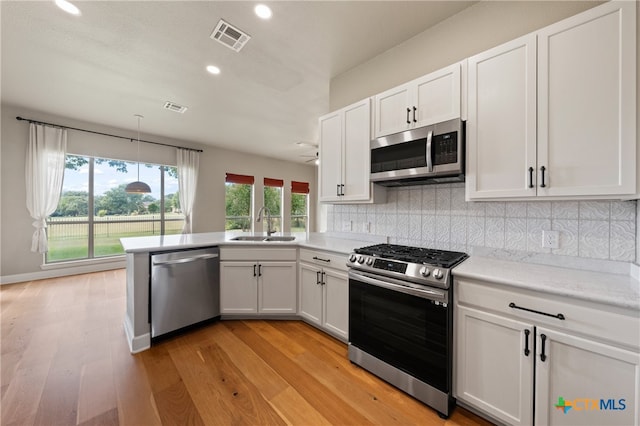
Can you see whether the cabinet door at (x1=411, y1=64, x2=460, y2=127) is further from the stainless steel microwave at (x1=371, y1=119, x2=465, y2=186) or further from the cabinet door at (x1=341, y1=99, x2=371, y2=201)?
the cabinet door at (x1=341, y1=99, x2=371, y2=201)

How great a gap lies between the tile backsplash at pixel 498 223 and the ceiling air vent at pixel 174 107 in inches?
129

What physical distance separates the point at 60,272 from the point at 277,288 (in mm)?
4601

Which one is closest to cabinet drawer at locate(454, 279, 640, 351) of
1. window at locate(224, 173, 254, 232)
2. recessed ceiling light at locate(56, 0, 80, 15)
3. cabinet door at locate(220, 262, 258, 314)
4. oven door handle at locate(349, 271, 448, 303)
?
oven door handle at locate(349, 271, 448, 303)

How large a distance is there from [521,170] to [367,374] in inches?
72.4

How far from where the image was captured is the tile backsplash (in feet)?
4.78

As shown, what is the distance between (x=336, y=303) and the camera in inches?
90.7

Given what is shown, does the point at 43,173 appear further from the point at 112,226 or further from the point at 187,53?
the point at 187,53

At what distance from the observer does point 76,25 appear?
216 centimetres

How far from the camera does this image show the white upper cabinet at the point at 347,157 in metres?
2.35

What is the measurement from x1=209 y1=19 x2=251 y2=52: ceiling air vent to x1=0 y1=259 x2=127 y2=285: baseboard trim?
5.03 m

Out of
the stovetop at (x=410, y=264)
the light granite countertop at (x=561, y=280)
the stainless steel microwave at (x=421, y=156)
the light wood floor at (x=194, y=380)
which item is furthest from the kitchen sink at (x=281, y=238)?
the light granite countertop at (x=561, y=280)

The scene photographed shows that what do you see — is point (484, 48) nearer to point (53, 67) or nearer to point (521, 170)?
point (521, 170)

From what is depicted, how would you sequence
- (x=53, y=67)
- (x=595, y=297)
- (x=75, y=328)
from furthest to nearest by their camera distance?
(x=53, y=67) < (x=75, y=328) < (x=595, y=297)

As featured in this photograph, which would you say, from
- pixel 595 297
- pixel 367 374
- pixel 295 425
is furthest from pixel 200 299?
pixel 595 297
